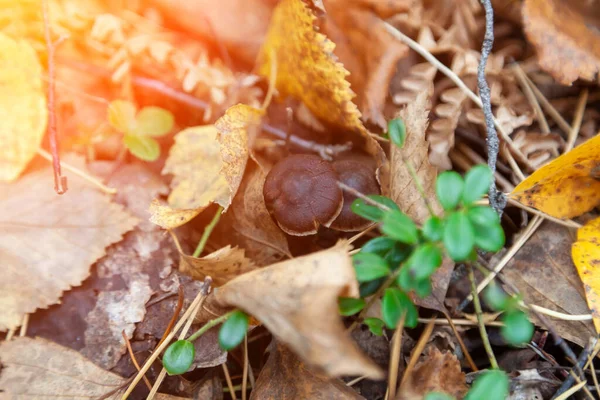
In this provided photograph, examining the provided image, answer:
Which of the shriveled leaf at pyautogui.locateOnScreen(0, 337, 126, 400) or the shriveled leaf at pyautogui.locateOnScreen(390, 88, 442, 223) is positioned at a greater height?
the shriveled leaf at pyautogui.locateOnScreen(390, 88, 442, 223)

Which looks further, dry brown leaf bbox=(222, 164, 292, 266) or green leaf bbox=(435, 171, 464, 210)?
dry brown leaf bbox=(222, 164, 292, 266)

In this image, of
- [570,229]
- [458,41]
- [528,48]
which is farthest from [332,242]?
[528,48]

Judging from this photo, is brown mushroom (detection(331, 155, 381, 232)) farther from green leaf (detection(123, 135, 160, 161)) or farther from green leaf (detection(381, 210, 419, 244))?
green leaf (detection(123, 135, 160, 161))

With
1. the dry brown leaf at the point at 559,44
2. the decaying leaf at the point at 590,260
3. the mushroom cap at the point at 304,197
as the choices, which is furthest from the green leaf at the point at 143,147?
the decaying leaf at the point at 590,260

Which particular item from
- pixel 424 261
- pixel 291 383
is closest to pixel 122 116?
pixel 291 383

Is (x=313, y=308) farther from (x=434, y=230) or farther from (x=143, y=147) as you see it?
(x=143, y=147)

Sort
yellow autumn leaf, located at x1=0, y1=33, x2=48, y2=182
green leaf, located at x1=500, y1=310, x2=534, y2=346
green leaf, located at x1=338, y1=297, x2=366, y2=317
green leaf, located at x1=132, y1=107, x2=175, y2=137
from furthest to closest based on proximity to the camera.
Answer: green leaf, located at x1=132, y1=107, x2=175, y2=137 → yellow autumn leaf, located at x1=0, y1=33, x2=48, y2=182 → green leaf, located at x1=338, y1=297, x2=366, y2=317 → green leaf, located at x1=500, y1=310, x2=534, y2=346

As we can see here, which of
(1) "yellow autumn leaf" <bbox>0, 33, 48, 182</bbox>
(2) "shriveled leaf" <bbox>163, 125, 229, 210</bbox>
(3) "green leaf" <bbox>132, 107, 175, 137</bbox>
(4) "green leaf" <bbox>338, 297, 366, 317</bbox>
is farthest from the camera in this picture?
(3) "green leaf" <bbox>132, 107, 175, 137</bbox>

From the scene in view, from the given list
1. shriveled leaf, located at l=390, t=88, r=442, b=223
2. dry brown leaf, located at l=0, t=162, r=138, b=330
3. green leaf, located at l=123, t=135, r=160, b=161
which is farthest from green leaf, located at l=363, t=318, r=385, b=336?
green leaf, located at l=123, t=135, r=160, b=161
